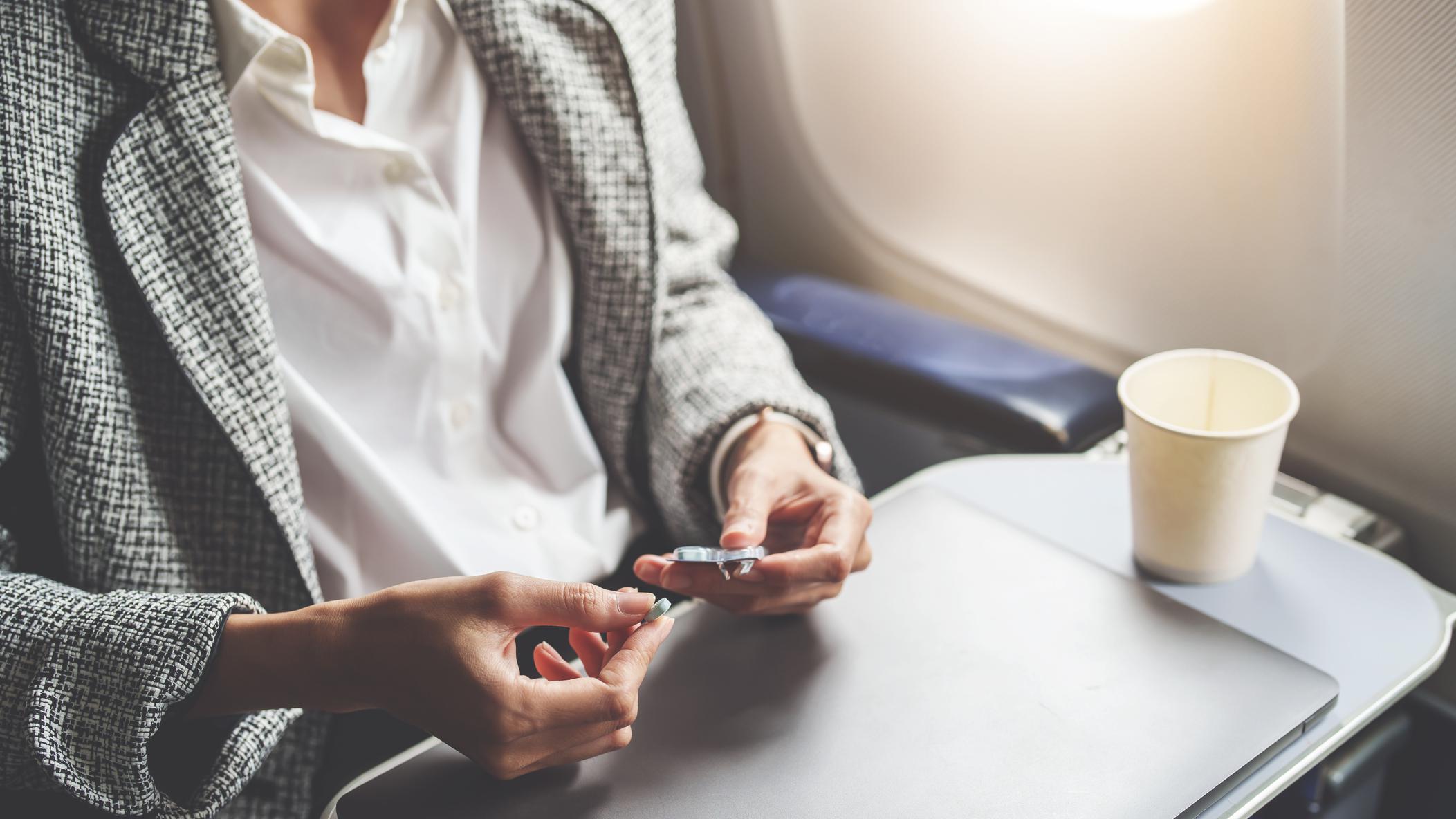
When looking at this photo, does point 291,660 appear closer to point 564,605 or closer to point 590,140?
point 564,605

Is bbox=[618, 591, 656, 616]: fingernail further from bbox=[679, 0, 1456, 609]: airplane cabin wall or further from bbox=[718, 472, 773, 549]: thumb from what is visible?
bbox=[679, 0, 1456, 609]: airplane cabin wall

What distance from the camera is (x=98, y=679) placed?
2.01 ft

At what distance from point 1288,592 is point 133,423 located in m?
0.78

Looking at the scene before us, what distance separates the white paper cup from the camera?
698 mm

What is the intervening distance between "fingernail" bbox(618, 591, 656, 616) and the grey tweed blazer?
0.76 ft

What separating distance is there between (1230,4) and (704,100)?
2.26 ft

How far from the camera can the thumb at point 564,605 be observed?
23.2 inches

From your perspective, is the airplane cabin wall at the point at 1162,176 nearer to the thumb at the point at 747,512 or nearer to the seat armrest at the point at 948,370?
the seat armrest at the point at 948,370

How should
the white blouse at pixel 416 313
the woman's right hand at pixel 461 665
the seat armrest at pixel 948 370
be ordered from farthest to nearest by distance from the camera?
the seat armrest at pixel 948 370 → the white blouse at pixel 416 313 → the woman's right hand at pixel 461 665

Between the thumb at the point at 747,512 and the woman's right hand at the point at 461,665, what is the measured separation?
8cm

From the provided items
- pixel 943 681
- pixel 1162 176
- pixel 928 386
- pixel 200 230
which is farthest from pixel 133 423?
pixel 1162 176

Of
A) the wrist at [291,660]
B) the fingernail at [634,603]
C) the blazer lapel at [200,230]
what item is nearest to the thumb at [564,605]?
the fingernail at [634,603]

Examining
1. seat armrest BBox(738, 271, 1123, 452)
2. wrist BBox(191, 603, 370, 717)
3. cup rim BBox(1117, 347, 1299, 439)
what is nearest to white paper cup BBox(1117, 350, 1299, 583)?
cup rim BBox(1117, 347, 1299, 439)

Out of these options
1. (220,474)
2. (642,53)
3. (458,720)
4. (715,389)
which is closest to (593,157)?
(642,53)
